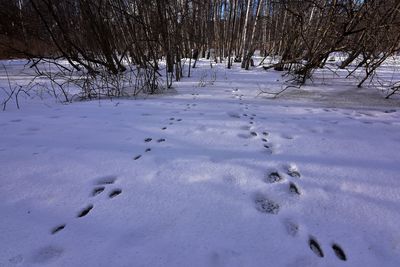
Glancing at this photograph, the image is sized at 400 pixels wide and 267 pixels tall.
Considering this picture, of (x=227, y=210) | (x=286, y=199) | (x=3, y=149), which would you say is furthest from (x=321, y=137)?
(x=3, y=149)

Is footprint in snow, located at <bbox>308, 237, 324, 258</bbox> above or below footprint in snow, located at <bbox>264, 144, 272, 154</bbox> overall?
below

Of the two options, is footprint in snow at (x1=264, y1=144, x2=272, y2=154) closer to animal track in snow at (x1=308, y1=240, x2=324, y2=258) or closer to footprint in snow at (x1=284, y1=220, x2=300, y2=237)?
footprint in snow at (x1=284, y1=220, x2=300, y2=237)

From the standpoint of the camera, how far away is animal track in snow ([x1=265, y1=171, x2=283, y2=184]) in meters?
1.57

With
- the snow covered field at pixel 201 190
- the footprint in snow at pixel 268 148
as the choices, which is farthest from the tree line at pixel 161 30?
the footprint in snow at pixel 268 148

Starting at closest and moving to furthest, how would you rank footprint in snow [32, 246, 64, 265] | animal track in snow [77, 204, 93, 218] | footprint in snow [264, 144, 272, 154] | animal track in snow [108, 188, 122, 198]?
1. footprint in snow [32, 246, 64, 265]
2. animal track in snow [77, 204, 93, 218]
3. animal track in snow [108, 188, 122, 198]
4. footprint in snow [264, 144, 272, 154]

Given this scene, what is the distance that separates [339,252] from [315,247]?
3.7 inches

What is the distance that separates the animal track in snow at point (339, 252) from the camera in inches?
41.4

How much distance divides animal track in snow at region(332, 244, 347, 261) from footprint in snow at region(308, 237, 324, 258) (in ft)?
0.20

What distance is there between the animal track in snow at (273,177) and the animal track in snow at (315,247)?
18.1 inches

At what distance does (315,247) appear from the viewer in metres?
1.10

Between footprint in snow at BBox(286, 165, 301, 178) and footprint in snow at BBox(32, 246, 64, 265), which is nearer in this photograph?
footprint in snow at BBox(32, 246, 64, 265)

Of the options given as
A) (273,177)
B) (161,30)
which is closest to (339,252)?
(273,177)

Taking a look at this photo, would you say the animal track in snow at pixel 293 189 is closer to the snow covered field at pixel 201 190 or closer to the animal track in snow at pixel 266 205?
the snow covered field at pixel 201 190

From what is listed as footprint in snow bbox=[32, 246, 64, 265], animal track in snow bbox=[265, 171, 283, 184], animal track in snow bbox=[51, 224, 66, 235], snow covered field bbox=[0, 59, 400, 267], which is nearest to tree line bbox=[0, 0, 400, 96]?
snow covered field bbox=[0, 59, 400, 267]
